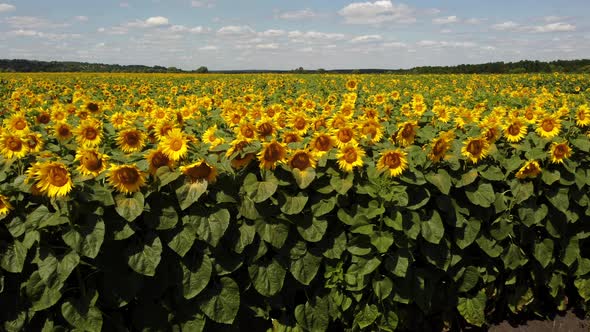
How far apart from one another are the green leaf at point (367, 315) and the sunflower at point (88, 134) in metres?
2.68

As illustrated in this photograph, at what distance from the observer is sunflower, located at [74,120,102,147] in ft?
12.7

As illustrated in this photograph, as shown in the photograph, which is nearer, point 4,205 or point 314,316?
point 4,205

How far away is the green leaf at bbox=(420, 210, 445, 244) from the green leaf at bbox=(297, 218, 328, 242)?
0.78 meters

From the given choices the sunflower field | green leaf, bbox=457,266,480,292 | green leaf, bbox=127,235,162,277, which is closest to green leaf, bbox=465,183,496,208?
the sunflower field

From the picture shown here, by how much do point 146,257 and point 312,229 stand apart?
1162 millimetres

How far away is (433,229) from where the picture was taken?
3400 mm

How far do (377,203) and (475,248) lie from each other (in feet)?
4.27

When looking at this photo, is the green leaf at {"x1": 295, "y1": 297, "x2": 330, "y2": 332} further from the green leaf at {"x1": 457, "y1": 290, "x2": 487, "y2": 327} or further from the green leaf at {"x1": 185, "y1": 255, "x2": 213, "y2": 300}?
the green leaf at {"x1": 457, "y1": 290, "x2": 487, "y2": 327}

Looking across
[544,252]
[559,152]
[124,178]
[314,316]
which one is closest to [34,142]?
[124,178]

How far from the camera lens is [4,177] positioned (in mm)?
3018

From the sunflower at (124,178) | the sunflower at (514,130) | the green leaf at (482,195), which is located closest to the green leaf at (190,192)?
the sunflower at (124,178)

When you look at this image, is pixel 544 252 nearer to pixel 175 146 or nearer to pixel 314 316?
pixel 314 316

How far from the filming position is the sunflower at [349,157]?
3285mm

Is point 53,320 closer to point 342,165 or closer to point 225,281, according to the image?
point 225,281
